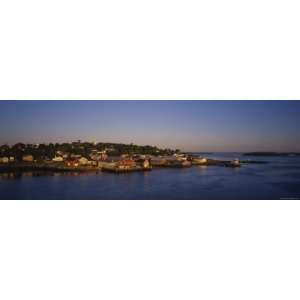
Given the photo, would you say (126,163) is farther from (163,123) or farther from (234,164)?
(234,164)

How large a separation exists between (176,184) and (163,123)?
0.68 metres

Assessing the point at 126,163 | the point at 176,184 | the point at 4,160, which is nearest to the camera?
the point at 176,184

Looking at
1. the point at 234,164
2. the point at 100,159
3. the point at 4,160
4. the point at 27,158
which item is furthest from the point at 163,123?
the point at 4,160

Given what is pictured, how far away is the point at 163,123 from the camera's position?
4324 millimetres

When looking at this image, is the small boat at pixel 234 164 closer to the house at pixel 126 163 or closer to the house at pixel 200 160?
the house at pixel 200 160

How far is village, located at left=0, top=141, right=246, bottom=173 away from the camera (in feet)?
14.4

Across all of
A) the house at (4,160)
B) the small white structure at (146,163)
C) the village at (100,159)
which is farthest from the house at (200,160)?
the house at (4,160)

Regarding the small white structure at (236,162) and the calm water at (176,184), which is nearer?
the calm water at (176,184)

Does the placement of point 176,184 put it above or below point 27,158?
below

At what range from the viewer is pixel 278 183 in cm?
425

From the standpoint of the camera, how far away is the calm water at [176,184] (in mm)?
4195

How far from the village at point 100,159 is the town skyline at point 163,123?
3.3 inches
